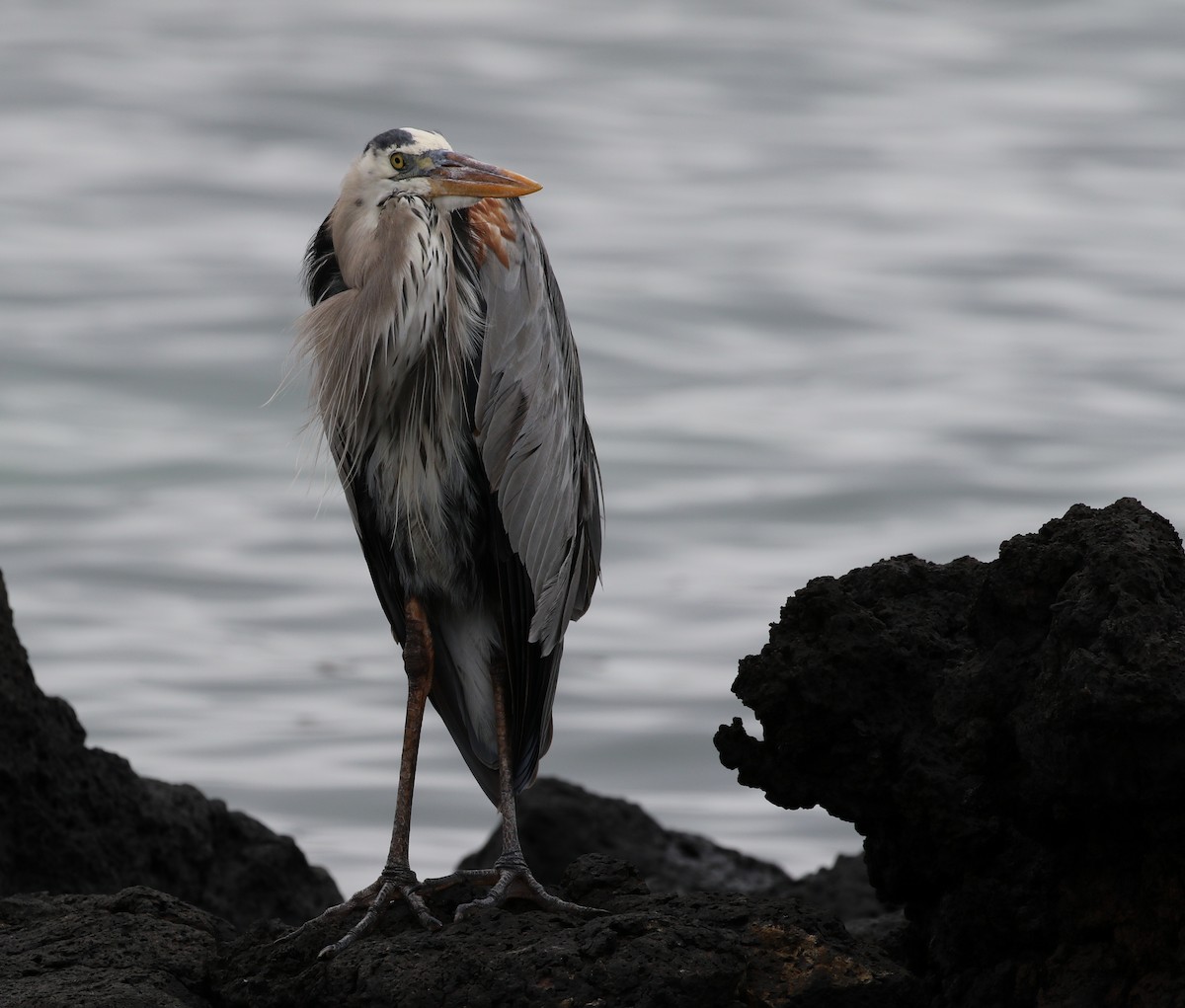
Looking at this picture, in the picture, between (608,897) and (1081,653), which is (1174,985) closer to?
(1081,653)

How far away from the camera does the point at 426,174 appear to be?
5547 millimetres

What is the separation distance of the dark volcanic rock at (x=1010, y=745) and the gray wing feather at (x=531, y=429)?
3.04 feet

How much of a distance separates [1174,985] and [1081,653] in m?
0.73

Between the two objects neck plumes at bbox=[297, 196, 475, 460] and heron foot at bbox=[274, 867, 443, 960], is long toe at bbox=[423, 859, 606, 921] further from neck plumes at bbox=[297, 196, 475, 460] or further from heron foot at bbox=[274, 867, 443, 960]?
neck plumes at bbox=[297, 196, 475, 460]

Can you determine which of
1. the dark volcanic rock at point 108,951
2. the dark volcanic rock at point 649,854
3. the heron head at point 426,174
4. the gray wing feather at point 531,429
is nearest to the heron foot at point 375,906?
the dark volcanic rock at point 108,951

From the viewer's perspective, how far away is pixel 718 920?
14.3 ft

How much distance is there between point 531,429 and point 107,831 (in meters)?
1.91

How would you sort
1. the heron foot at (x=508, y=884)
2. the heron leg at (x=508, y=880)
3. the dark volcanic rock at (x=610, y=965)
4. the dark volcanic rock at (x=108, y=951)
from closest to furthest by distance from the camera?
the dark volcanic rock at (x=610, y=965)
the dark volcanic rock at (x=108, y=951)
the heron leg at (x=508, y=880)
the heron foot at (x=508, y=884)

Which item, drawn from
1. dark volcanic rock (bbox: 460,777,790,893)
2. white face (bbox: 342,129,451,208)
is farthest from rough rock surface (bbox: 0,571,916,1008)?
dark volcanic rock (bbox: 460,777,790,893)

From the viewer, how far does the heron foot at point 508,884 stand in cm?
491

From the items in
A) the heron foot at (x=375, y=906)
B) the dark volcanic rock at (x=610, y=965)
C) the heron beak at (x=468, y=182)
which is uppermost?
the heron beak at (x=468, y=182)

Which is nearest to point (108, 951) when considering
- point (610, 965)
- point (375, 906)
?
point (375, 906)

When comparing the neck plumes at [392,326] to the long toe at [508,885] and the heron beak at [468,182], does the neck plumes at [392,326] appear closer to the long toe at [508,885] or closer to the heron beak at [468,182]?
the heron beak at [468,182]

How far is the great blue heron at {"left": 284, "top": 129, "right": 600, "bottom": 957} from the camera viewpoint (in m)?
5.46
